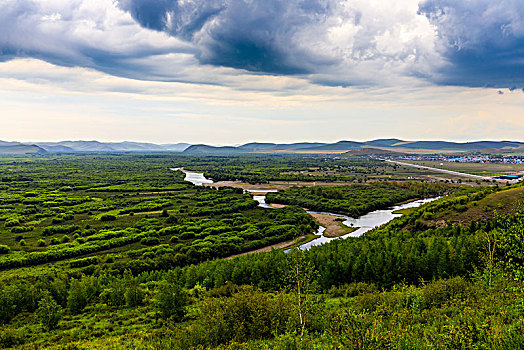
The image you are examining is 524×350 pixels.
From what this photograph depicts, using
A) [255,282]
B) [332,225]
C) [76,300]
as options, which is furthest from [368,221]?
[76,300]

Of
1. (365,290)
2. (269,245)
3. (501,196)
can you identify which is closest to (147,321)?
(365,290)

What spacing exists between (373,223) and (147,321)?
7670cm

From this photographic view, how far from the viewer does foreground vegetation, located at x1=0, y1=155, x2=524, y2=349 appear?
24.6m

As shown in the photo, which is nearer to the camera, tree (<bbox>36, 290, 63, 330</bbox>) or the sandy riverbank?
tree (<bbox>36, 290, 63, 330</bbox>)

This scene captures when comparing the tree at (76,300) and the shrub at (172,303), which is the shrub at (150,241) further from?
the shrub at (172,303)

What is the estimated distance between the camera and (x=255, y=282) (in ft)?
161

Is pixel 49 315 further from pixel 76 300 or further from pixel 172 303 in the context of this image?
pixel 172 303

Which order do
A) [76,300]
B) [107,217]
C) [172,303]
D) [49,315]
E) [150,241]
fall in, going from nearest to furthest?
[49,315] < [172,303] < [76,300] < [150,241] < [107,217]

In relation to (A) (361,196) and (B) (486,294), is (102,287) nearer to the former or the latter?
(B) (486,294)

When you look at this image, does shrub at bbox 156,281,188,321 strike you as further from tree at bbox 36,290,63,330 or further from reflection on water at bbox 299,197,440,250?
reflection on water at bbox 299,197,440,250

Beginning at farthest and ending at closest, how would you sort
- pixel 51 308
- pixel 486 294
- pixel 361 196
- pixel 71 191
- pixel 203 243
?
pixel 71 191 → pixel 361 196 → pixel 203 243 → pixel 51 308 → pixel 486 294

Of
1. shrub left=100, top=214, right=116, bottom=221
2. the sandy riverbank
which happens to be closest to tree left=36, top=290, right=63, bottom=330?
the sandy riverbank

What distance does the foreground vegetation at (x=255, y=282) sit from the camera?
80.8 feet

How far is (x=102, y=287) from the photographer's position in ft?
159
